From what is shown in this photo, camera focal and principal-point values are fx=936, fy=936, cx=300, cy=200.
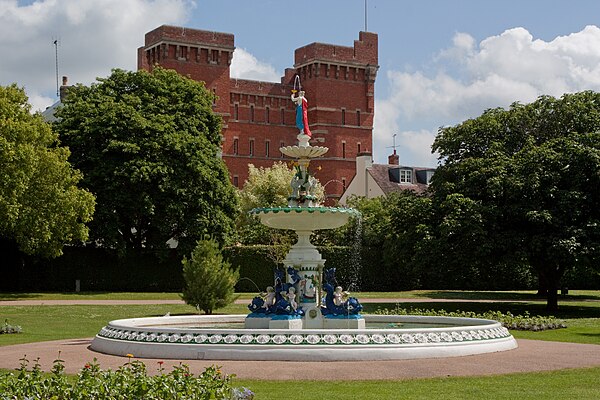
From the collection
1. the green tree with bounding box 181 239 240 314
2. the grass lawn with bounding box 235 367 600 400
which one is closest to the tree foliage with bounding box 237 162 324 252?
the green tree with bounding box 181 239 240 314

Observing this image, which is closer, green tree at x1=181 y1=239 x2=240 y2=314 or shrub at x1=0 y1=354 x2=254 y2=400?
shrub at x1=0 y1=354 x2=254 y2=400

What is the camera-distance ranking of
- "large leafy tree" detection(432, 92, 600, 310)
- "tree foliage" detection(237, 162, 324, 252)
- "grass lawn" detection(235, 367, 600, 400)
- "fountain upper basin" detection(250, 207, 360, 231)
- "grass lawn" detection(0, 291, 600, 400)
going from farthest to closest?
"tree foliage" detection(237, 162, 324, 252) → "large leafy tree" detection(432, 92, 600, 310) → "fountain upper basin" detection(250, 207, 360, 231) → "grass lawn" detection(0, 291, 600, 400) → "grass lawn" detection(235, 367, 600, 400)

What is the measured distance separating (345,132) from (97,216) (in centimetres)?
3973

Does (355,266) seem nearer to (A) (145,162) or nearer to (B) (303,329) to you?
(A) (145,162)

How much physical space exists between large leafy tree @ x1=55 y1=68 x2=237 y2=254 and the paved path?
28414 millimetres

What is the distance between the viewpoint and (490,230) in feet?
122

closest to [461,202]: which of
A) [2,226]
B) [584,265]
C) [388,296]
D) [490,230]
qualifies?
[490,230]

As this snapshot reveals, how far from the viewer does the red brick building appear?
266 feet

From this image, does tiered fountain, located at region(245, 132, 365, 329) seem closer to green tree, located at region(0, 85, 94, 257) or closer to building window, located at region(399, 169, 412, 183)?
green tree, located at region(0, 85, 94, 257)

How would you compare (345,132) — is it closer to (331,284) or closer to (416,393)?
(331,284)

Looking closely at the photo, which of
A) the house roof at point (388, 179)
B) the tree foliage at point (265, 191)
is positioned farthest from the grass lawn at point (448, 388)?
the house roof at point (388, 179)

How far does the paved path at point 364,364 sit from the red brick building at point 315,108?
60456mm

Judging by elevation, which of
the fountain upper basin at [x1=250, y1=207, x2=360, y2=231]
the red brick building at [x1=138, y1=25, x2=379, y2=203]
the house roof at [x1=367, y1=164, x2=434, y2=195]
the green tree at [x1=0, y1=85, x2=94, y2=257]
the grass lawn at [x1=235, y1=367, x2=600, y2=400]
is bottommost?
the grass lawn at [x1=235, y1=367, x2=600, y2=400]

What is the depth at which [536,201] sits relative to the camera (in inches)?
1454
